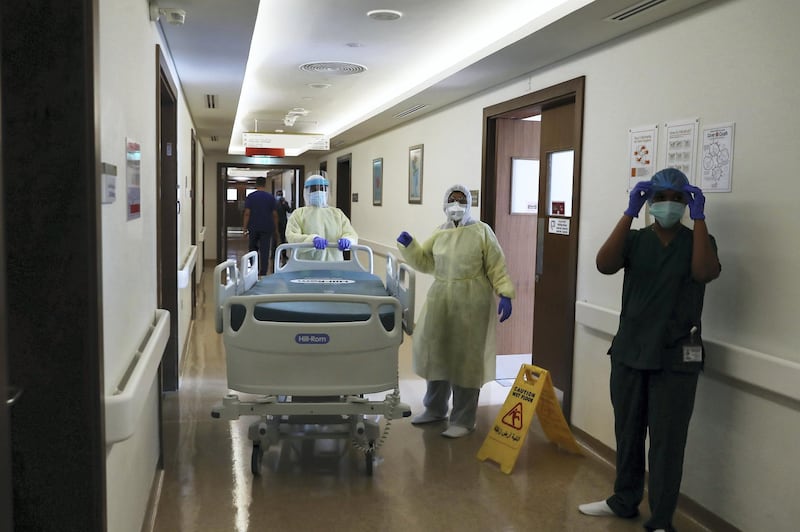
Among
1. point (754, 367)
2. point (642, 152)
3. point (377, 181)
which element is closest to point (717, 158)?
point (642, 152)

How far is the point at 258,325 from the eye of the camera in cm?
305

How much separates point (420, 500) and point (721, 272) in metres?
1.72

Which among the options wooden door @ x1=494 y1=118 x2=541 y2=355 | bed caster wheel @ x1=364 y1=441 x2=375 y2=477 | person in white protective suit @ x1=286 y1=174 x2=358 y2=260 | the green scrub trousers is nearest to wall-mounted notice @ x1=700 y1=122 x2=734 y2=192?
the green scrub trousers

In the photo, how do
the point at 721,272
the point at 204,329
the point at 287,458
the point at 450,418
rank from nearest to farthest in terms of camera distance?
1. the point at 721,272
2. the point at 287,458
3. the point at 450,418
4. the point at 204,329

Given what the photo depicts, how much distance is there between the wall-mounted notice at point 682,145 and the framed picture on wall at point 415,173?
413 centimetres

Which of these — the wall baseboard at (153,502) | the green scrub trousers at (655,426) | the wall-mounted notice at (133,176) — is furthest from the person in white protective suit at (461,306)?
the wall-mounted notice at (133,176)

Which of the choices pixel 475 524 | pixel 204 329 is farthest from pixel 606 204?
pixel 204 329

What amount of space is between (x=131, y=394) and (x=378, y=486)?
5.79ft

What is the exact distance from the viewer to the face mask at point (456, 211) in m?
4.08

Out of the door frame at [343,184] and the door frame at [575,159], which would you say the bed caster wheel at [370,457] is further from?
the door frame at [343,184]

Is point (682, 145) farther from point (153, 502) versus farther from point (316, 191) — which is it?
point (316, 191)

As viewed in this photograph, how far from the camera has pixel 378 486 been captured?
337 centimetres

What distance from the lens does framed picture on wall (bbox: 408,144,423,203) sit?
7.24 metres

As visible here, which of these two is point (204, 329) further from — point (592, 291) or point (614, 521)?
point (614, 521)
